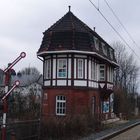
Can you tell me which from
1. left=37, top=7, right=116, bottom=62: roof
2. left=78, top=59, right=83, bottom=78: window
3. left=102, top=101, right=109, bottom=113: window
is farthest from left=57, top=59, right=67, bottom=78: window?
left=102, top=101, right=109, bottom=113: window

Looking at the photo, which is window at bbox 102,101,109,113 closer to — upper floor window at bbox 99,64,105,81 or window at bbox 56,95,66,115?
upper floor window at bbox 99,64,105,81

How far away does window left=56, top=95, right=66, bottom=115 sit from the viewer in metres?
39.8

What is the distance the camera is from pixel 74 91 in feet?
130

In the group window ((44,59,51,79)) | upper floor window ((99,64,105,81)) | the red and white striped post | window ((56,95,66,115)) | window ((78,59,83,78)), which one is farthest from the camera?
upper floor window ((99,64,105,81))

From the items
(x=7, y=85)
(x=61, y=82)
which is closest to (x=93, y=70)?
(x=61, y=82)

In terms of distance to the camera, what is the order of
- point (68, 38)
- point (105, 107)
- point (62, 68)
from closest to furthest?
point (68, 38) → point (62, 68) → point (105, 107)

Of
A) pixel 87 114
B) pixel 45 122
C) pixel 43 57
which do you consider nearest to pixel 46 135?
pixel 45 122

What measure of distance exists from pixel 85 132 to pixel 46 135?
5190 millimetres

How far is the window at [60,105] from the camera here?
131 ft

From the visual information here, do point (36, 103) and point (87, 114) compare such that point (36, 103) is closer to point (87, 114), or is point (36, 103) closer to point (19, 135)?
point (87, 114)

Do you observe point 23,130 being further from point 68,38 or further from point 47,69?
point 47,69

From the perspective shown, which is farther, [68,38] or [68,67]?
[68,67]

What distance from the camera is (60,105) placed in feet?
131

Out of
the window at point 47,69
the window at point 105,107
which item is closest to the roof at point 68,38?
the window at point 47,69
